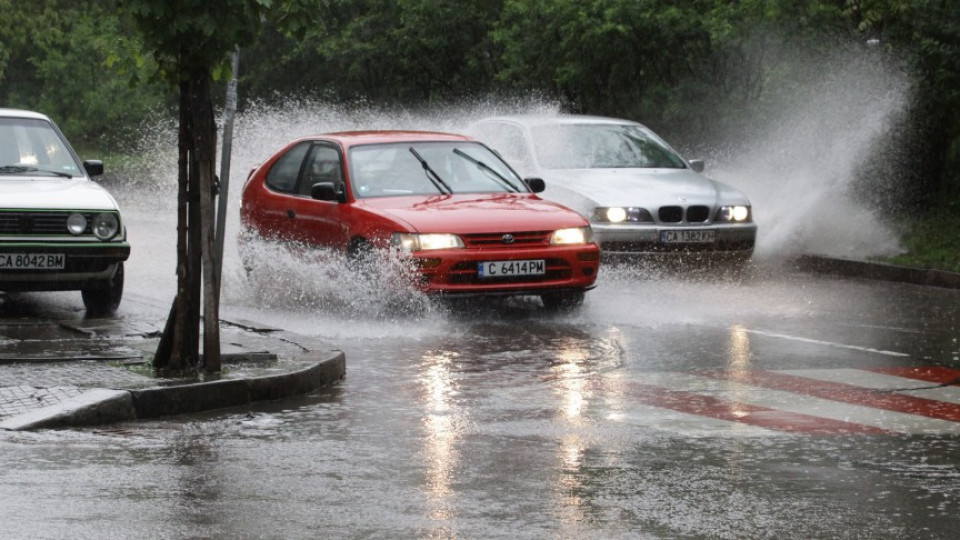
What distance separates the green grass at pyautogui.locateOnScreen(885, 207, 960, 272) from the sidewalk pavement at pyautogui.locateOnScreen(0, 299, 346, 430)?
8279 millimetres

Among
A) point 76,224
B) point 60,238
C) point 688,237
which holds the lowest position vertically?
point 688,237

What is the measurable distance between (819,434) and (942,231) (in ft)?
39.0

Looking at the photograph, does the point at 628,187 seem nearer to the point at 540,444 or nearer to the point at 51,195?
the point at 51,195

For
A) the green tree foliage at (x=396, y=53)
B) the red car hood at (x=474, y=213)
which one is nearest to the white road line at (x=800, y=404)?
the red car hood at (x=474, y=213)

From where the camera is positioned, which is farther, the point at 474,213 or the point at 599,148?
the point at 599,148

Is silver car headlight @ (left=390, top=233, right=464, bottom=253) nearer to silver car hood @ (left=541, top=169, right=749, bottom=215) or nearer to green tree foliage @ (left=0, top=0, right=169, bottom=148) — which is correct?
silver car hood @ (left=541, top=169, right=749, bottom=215)

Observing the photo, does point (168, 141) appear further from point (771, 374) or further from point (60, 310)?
point (771, 374)

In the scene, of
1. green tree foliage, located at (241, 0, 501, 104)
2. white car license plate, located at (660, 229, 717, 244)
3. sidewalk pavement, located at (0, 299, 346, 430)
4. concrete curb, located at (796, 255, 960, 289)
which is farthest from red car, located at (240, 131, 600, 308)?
green tree foliage, located at (241, 0, 501, 104)

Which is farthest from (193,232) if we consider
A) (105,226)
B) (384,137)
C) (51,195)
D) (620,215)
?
(620,215)

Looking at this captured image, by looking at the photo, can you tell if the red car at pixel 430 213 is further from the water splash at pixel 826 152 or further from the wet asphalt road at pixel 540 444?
the water splash at pixel 826 152

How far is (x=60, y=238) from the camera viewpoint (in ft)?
42.0

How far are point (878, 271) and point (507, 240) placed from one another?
5.95 meters

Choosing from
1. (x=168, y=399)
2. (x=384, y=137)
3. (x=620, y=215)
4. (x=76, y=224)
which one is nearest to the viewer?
(x=168, y=399)

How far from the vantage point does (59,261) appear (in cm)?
1281
